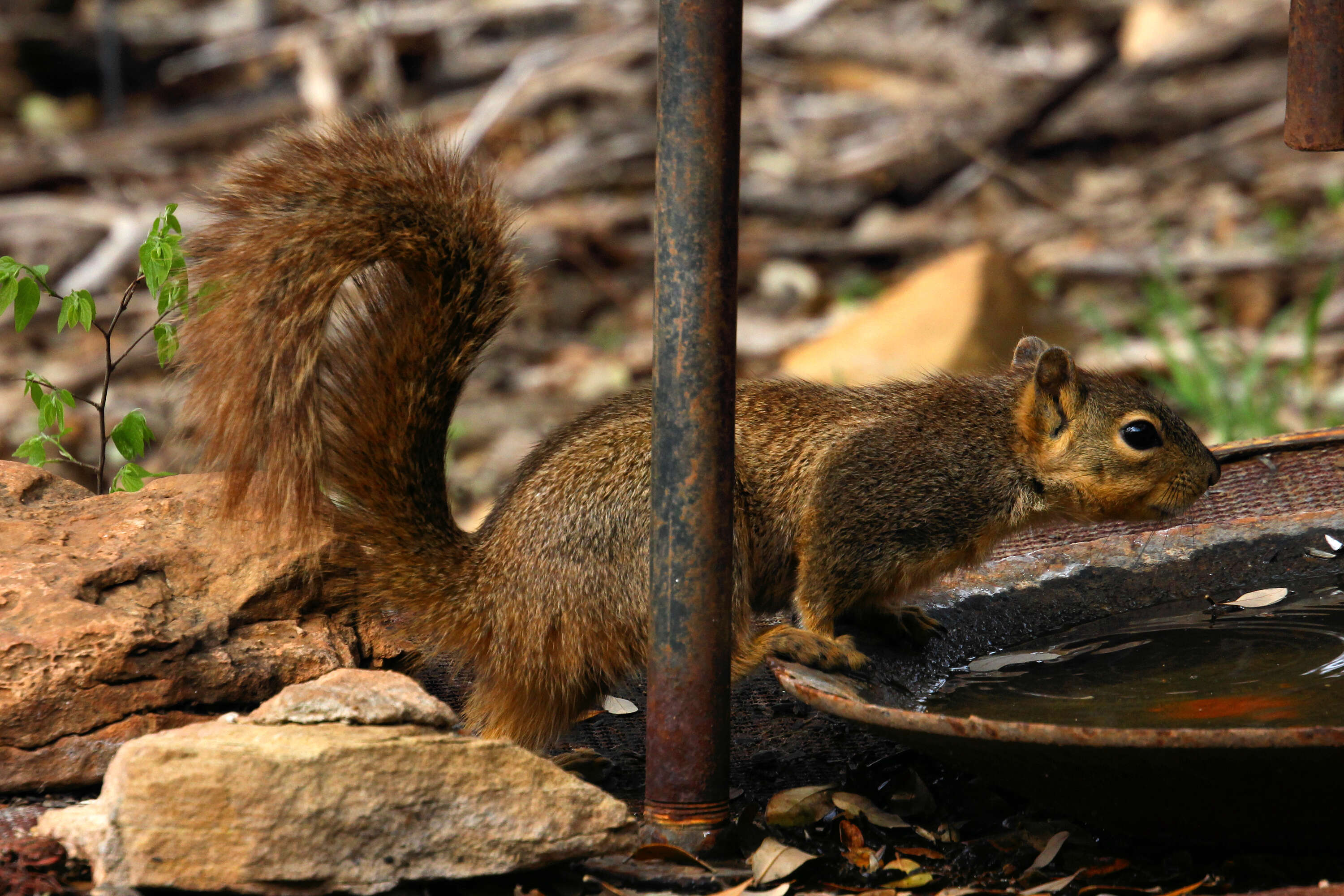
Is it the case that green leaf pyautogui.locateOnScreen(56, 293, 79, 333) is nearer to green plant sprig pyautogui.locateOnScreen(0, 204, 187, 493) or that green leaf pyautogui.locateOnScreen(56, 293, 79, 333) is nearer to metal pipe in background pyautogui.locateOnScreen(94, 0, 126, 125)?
green plant sprig pyautogui.locateOnScreen(0, 204, 187, 493)

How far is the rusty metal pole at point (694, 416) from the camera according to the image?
2.04m

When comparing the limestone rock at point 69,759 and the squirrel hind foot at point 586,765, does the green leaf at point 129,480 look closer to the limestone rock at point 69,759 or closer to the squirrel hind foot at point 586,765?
the limestone rock at point 69,759

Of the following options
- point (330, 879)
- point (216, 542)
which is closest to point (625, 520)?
point (216, 542)

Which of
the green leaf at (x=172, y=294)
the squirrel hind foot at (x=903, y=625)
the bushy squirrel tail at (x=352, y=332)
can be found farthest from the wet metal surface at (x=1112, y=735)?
the green leaf at (x=172, y=294)

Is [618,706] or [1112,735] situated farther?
[618,706]

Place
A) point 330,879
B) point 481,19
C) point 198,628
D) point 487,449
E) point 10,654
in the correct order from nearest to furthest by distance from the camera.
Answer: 1. point 330,879
2. point 10,654
3. point 198,628
4. point 487,449
5. point 481,19

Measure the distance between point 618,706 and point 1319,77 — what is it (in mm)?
1773

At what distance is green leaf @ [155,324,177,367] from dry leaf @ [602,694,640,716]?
110 centimetres

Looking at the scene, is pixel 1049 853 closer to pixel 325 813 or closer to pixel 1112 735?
pixel 1112 735

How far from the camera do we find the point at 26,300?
2.71 meters

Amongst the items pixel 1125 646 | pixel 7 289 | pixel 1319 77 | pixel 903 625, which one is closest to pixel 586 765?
pixel 903 625

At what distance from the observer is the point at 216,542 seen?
8.14 feet

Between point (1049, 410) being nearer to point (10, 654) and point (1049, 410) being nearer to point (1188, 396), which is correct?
point (10, 654)

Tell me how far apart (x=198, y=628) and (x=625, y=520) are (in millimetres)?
751
